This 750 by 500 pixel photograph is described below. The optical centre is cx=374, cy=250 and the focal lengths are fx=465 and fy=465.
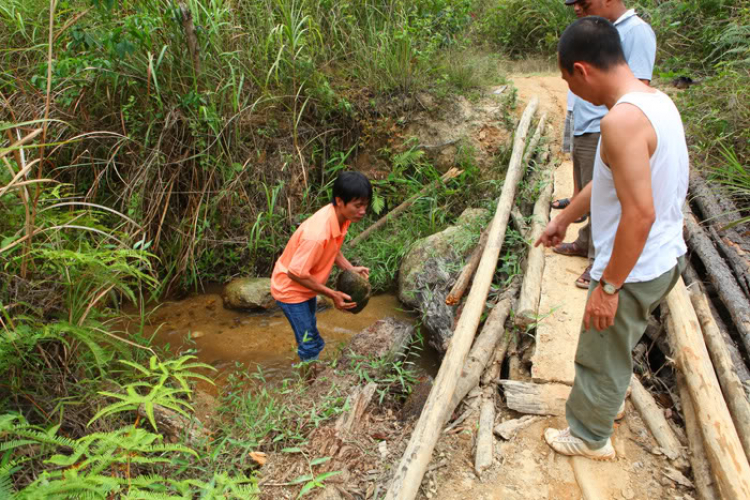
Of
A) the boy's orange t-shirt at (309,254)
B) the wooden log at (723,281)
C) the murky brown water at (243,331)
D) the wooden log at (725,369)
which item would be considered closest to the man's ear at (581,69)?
the boy's orange t-shirt at (309,254)

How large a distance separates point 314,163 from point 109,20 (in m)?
2.58

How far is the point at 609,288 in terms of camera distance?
180 cm

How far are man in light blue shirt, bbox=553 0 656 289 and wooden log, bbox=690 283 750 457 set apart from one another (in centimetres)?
→ 73

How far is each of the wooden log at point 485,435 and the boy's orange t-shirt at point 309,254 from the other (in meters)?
1.32

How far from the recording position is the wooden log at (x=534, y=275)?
329 centimetres

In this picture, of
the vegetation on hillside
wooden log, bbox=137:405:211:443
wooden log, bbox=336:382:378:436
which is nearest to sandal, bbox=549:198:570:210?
the vegetation on hillside

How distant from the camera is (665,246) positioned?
1.83 meters

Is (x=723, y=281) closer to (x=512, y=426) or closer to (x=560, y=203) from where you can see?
(x=560, y=203)

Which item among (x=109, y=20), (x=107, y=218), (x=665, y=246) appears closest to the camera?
(x=665, y=246)

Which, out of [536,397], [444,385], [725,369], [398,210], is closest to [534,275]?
[536,397]

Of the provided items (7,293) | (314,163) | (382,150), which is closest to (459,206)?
(382,150)

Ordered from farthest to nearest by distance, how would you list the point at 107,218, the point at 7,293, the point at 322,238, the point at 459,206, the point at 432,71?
the point at 432,71
the point at 459,206
the point at 107,218
the point at 322,238
the point at 7,293

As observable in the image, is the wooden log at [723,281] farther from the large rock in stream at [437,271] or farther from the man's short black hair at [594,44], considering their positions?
the man's short black hair at [594,44]

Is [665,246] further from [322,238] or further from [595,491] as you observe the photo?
[322,238]
